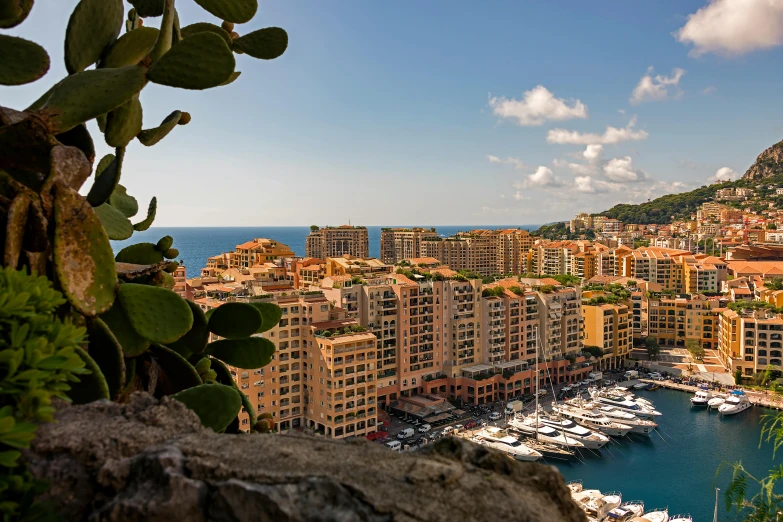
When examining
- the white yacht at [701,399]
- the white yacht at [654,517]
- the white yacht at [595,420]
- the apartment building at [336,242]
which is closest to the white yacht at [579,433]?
the white yacht at [595,420]

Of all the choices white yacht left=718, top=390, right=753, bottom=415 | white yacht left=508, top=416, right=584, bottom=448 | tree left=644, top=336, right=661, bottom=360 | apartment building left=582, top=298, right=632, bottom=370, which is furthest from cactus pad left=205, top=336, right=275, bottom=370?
tree left=644, top=336, right=661, bottom=360

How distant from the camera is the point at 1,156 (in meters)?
1.72

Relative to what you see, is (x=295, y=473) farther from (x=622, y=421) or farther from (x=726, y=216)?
(x=726, y=216)

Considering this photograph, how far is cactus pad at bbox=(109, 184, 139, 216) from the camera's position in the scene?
2.75 meters

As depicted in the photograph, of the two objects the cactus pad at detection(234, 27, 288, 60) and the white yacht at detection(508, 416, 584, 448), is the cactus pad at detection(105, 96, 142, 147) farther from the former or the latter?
the white yacht at detection(508, 416, 584, 448)

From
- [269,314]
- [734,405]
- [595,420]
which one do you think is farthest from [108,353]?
[734,405]

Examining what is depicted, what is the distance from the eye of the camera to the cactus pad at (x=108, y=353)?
174cm

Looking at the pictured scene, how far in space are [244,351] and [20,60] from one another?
52.3 inches

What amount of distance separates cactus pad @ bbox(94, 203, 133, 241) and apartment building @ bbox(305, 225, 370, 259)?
52.2 metres

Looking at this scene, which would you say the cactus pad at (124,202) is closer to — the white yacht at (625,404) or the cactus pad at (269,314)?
the cactus pad at (269,314)

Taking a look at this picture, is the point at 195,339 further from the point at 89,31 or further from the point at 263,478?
the point at 263,478

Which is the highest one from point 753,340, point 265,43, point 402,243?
point 265,43

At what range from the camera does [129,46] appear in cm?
215

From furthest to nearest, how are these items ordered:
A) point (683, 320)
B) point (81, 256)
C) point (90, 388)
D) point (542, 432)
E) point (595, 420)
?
1. point (683, 320)
2. point (595, 420)
3. point (542, 432)
4. point (81, 256)
5. point (90, 388)
